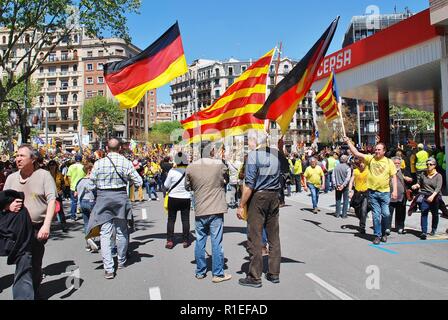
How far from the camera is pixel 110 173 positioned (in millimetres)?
6184

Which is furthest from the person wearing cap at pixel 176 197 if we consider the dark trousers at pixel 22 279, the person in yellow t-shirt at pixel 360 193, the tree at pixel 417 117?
the tree at pixel 417 117

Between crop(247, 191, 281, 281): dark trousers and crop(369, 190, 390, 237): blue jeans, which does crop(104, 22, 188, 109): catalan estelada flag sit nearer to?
crop(247, 191, 281, 281): dark trousers

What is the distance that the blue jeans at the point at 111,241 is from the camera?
586cm

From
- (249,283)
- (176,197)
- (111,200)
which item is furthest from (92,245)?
(249,283)

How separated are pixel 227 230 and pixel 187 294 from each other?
4593mm

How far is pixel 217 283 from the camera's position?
5.43 m

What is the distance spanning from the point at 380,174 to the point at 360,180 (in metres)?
2.06

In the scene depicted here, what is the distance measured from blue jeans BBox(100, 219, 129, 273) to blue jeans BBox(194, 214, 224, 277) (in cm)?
128

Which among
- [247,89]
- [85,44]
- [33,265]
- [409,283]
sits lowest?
[409,283]

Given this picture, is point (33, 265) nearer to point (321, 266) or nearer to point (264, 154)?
point (264, 154)

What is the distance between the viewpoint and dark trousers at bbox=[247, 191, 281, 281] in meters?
5.34

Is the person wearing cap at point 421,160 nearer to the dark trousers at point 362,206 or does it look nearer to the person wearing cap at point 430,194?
the dark trousers at point 362,206

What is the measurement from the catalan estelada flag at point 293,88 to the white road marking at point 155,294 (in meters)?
3.14
